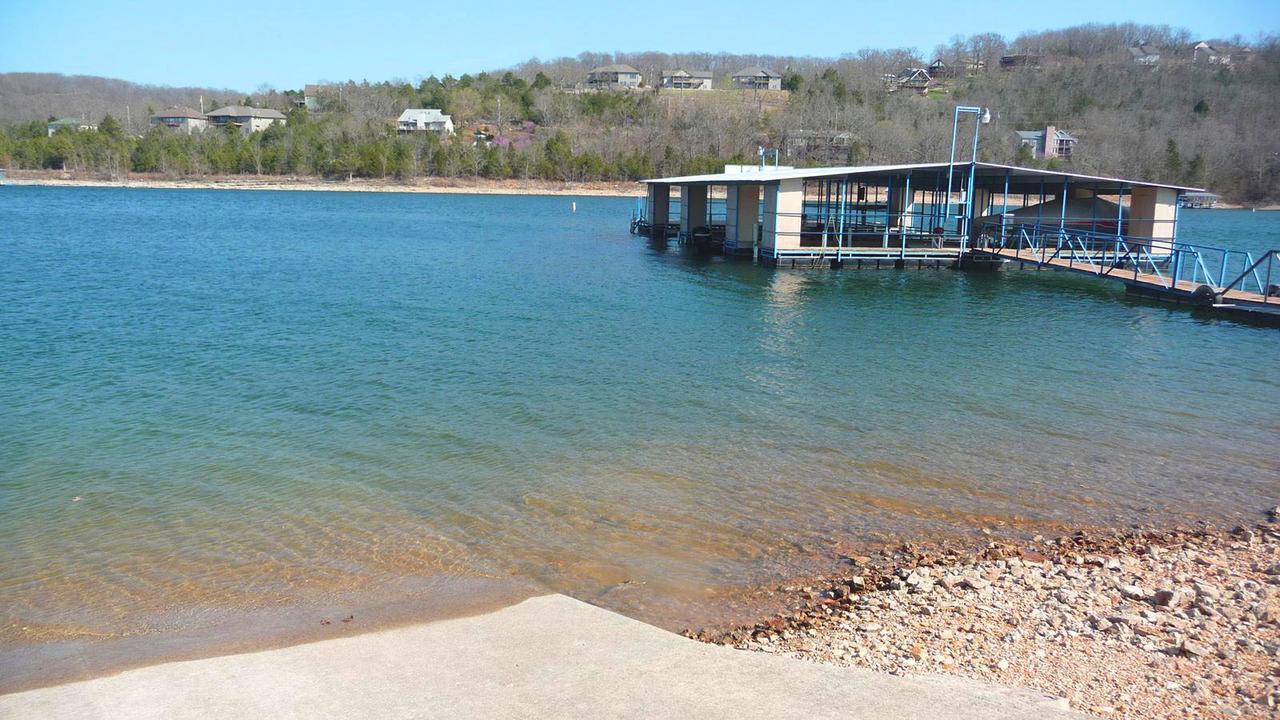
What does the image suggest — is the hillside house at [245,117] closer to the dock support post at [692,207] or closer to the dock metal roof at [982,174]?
the dock support post at [692,207]

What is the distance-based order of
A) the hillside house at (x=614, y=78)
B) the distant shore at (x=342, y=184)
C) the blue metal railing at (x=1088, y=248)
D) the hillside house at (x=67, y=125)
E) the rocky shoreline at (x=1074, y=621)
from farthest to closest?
the hillside house at (x=614, y=78) → the hillside house at (x=67, y=125) → the distant shore at (x=342, y=184) → the blue metal railing at (x=1088, y=248) → the rocky shoreline at (x=1074, y=621)

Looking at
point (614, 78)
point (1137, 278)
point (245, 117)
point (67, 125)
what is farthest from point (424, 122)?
point (1137, 278)

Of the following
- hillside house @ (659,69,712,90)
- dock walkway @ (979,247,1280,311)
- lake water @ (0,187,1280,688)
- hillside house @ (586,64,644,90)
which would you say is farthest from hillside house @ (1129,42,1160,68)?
lake water @ (0,187,1280,688)

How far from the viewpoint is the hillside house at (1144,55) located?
5664 inches

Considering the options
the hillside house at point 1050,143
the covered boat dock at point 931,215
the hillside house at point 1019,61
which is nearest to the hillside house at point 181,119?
the hillside house at point 1050,143

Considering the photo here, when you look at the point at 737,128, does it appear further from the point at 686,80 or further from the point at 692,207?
the point at 692,207

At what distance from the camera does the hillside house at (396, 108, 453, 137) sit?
132 metres

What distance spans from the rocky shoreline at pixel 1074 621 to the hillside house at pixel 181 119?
14886cm

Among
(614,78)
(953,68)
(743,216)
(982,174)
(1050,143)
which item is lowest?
(743,216)

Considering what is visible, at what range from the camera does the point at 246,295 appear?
87.6 feet

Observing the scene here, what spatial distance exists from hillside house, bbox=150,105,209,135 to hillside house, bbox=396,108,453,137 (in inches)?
1214

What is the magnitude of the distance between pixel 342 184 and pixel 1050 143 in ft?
280

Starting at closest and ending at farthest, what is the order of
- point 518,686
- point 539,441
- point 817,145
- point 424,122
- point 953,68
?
point 518,686
point 539,441
point 817,145
point 424,122
point 953,68

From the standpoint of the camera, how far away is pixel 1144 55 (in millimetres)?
152250
